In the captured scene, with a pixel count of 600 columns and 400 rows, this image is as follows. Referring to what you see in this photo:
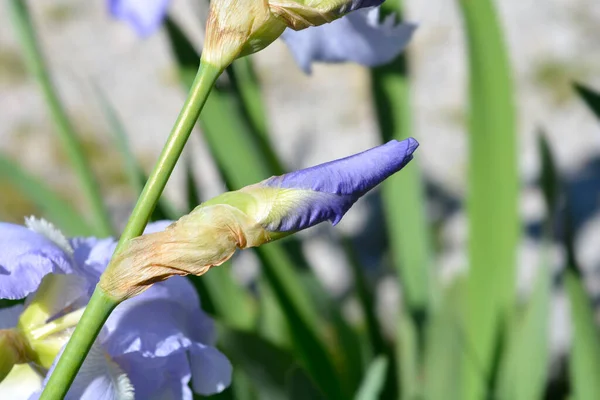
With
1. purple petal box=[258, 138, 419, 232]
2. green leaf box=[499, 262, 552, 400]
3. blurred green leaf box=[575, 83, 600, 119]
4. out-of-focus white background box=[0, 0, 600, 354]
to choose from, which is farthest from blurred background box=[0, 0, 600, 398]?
purple petal box=[258, 138, 419, 232]

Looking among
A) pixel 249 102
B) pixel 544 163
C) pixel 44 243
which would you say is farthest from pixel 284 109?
pixel 44 243

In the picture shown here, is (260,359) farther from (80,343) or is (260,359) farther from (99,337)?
(80,343)

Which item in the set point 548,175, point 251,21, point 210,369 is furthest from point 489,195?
point 251,21

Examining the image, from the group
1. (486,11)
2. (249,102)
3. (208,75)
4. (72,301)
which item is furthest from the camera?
(249,102)

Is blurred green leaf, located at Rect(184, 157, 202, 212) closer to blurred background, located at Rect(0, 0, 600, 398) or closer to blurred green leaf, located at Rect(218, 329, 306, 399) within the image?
Result: blurred green leaf, located at Rect(218, 329, 306, 399)

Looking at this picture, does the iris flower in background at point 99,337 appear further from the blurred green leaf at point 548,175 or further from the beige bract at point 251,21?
the blurred green leaf at point 548,175

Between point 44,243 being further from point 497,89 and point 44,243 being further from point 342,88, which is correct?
point 342,88
